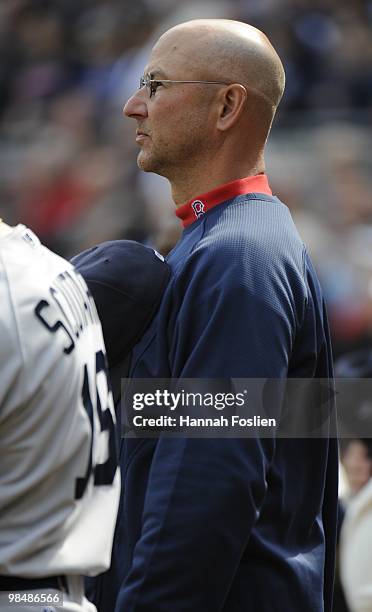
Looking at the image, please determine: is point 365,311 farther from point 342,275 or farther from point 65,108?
point 65,108

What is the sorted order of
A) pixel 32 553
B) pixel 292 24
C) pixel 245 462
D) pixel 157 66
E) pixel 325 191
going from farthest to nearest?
pixel 292 24 → pixel 325 191 → pixel 157 66 → pixel 245 462 → pixel 32 553

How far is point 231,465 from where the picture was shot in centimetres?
227

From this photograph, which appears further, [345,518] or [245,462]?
[345,518]

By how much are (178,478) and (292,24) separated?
6.41 meters

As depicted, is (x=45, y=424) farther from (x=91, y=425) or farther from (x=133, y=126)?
(x=133, y=126)

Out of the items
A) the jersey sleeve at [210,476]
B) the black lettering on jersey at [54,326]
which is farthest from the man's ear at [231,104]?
the black lettering on jersey at [54,326]

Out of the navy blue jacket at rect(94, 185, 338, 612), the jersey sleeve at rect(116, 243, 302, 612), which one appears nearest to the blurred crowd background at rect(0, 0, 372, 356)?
the navy blue jacket at rect(94, 185, 338, 612)

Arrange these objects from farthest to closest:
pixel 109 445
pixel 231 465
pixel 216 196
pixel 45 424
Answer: pixel 216 196, pixel 231 465, pixel 109 445, pixel 45 424

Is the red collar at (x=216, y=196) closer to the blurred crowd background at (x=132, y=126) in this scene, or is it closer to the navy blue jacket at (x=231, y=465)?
the navy blue jacket at (x=231, y=465)

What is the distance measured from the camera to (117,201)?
24.5ft

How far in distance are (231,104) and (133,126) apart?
5.02 metres

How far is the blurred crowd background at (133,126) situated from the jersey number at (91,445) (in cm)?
427

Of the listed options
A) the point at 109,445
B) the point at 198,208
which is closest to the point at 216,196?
→ the point at 198,208

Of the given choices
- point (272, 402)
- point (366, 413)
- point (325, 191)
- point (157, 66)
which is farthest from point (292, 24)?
point (272, 402)
